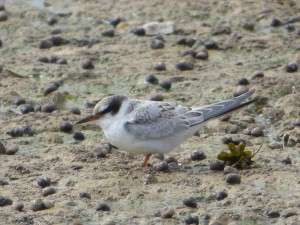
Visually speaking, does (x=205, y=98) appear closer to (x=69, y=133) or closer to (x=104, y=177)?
(x=69, y=133)

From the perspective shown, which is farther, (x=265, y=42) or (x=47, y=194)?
(x=265, y=42)

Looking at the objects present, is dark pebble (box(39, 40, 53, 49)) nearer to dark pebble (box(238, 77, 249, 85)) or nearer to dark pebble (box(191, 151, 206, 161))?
dark pebble (box(238, 77, 249, 85))

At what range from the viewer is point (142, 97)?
12.2 meters

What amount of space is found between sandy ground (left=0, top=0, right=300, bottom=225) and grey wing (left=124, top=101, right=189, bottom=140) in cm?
34

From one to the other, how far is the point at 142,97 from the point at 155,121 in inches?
84.7

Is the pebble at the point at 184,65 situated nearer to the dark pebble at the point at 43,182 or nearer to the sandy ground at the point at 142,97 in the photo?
the sandy ground at the point at 142,97

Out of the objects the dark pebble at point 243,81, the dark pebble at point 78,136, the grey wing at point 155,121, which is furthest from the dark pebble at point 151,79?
the grey wing at point 155,121

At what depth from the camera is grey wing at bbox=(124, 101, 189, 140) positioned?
9898 millimetres

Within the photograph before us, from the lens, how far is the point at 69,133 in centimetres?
1106

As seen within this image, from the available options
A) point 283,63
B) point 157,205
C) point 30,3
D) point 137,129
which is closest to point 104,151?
point 137,129

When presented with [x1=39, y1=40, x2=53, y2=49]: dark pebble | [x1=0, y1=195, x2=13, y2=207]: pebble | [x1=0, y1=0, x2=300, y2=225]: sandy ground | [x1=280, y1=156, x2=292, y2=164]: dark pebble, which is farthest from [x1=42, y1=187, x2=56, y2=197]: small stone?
[x1=39, y1=40, x2=53, y2=49]: dark pebble

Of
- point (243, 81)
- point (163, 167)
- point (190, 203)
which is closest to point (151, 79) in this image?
point (243, 81)

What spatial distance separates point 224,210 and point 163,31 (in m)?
5.56

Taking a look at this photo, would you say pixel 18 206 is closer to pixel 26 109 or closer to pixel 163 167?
pixel 163 167
